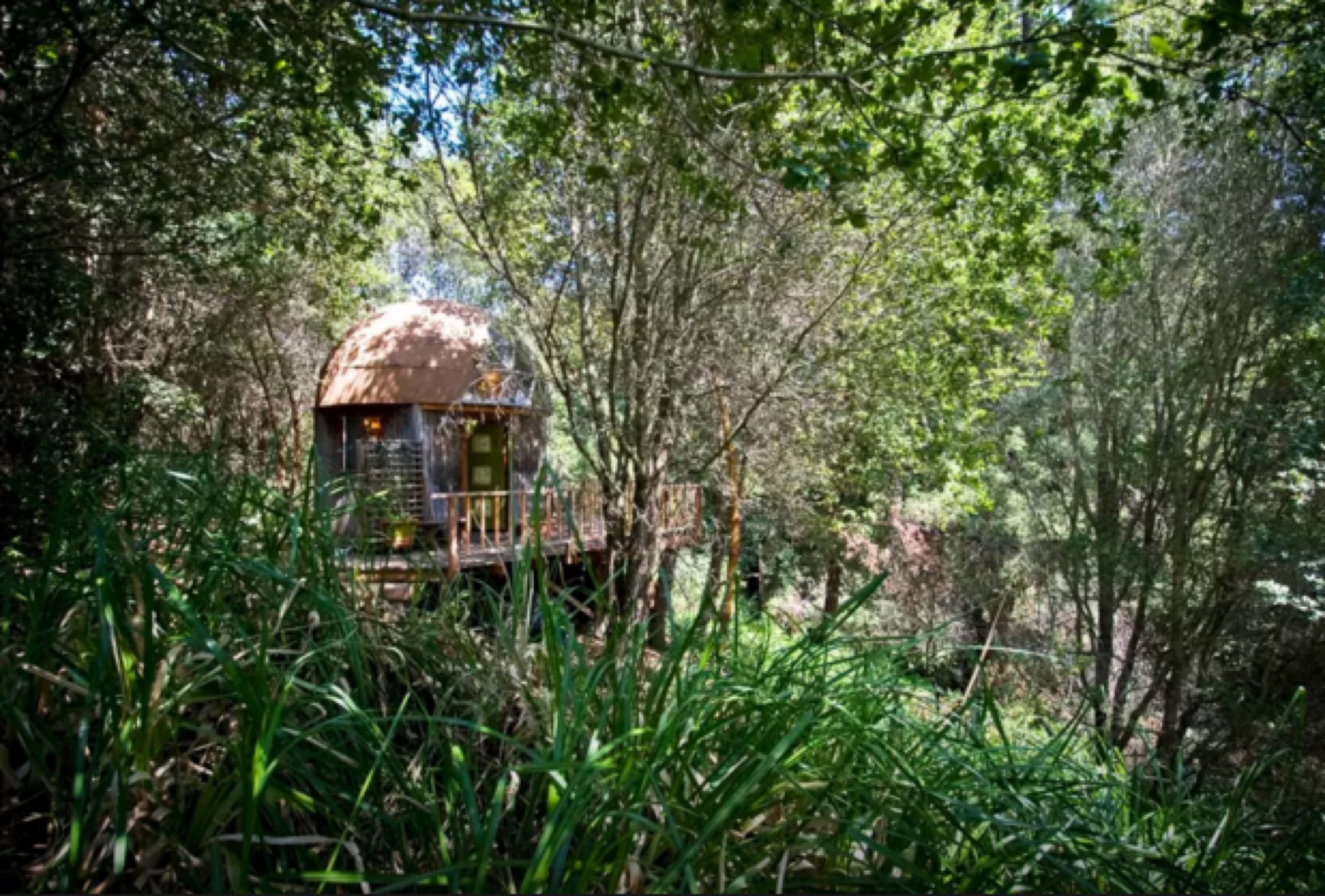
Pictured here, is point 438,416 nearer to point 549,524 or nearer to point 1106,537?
point 549,524

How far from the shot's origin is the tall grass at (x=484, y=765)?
0.99 metres

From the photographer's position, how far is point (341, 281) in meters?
8.77

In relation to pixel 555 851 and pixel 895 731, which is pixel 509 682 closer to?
pixel 555 851

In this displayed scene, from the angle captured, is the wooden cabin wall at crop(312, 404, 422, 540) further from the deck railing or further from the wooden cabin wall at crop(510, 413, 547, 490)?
the deck railing

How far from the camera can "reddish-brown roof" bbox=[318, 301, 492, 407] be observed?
1216cm

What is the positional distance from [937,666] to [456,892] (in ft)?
4.65

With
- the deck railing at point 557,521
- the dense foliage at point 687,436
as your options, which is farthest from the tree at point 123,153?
the deck railing at point 557,521

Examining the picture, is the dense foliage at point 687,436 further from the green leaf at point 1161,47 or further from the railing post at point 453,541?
the railing post at point 453,541

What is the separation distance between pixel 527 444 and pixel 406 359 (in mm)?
2590

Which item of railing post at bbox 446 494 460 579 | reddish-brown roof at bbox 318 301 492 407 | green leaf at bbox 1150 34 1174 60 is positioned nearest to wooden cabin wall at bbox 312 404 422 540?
reddish-brown roof at bbox 318 301 492 407

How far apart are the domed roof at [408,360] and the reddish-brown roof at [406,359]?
1 cm

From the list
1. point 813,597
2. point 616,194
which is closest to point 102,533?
point 616,194

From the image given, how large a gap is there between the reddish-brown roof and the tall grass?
10.6m

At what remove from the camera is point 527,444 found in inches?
504
